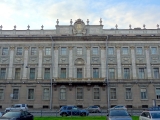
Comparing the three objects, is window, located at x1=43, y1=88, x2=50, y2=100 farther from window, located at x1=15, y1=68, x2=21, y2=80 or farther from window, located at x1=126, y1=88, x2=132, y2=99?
window, located at x1=126, y1=88, x2=132, y2=99

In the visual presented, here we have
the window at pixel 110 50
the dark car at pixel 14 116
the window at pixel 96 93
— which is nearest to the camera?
the dark car at pixel 14 116

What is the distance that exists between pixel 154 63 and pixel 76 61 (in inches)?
707

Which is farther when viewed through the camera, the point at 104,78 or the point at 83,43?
the point at 83,43

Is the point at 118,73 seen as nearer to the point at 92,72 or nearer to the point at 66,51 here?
the point at 92,72

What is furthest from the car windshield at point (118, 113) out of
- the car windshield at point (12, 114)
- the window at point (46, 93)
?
the window at point (46, 93)

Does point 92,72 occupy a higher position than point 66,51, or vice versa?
point 66,51

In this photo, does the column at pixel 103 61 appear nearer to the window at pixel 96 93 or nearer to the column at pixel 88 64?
the column at pixel 88 64

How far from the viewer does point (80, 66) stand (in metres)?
46.0

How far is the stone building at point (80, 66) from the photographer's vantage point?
145ft

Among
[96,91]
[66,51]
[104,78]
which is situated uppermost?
[66,51]

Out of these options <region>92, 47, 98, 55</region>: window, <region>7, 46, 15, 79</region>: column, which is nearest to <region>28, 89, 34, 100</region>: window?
<region>7, 46, 15, 79</region>: column

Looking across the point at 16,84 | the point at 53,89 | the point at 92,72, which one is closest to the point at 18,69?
the point at 16,84

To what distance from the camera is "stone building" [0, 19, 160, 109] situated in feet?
145

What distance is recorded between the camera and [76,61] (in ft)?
152
